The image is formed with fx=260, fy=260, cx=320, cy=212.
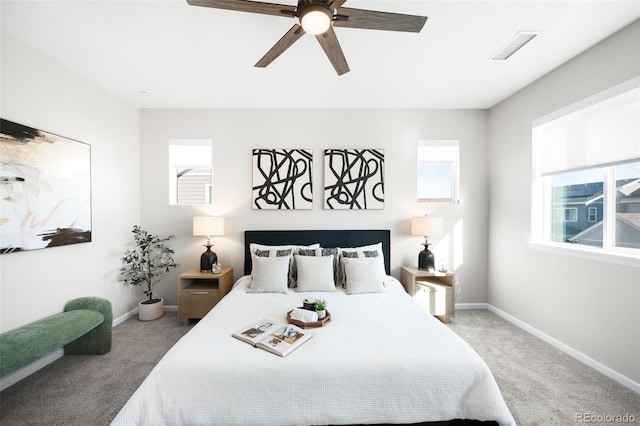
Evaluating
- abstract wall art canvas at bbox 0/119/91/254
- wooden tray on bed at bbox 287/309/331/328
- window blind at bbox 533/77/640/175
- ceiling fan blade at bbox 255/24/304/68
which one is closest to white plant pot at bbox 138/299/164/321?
abstract wall art canvas at bbox 0/119/91/254

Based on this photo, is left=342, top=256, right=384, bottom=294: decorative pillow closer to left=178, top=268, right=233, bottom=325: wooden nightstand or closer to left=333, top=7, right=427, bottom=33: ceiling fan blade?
left=178, top=268, right=233, bottom=325: wooden nightstand

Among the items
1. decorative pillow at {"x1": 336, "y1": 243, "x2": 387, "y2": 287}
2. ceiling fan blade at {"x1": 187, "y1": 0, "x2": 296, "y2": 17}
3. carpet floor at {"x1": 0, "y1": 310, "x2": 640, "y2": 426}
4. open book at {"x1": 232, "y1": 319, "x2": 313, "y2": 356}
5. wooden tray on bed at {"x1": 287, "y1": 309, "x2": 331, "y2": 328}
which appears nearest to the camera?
ceiling fan blade at {"x1": 187, "y1": 0, "x2": 296, "y2": 17}

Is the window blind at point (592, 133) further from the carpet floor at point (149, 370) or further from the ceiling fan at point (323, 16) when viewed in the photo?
the ceiling fan at point (323, 16)

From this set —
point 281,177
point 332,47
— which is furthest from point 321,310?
point 281,177

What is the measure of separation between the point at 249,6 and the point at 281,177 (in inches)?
86.5

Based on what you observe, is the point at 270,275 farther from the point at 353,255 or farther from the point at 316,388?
the point at 316,388

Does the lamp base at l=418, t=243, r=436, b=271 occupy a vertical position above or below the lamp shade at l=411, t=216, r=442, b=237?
below

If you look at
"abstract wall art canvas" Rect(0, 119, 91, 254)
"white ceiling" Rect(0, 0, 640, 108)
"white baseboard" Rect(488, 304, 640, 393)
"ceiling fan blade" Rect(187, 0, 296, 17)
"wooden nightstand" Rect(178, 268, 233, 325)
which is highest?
"white ceiling" Rect(0, 0, 640, 108)

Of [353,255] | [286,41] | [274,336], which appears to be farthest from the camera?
[353,255]

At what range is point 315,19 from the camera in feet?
4.32

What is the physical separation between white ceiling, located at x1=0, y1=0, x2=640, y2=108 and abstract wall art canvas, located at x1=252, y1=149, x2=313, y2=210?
670 millimetres

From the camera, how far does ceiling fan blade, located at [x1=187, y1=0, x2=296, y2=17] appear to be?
129cm

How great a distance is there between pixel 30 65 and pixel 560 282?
203 inches

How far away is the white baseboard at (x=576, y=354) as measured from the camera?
1973mm
